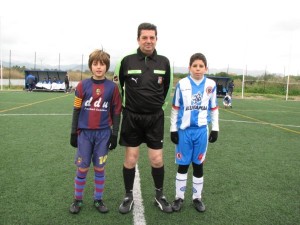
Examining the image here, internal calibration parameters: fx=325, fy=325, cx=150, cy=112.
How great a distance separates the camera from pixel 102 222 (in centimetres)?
334

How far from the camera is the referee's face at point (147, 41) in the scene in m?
3.45

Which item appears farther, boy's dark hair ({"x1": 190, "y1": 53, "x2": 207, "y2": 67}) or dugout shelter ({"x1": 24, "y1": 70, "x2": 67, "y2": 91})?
dugout shelter ({"x1": 24, "y1": 70, "x2": 67, "y2": 91})

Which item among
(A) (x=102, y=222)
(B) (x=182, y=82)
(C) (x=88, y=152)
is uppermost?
(B) (x=182, y=82)

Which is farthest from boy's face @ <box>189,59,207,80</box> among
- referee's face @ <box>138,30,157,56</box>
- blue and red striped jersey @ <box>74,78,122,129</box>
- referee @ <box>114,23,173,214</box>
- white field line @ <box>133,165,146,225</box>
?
white field line @ <box>133,165,146,225</box>

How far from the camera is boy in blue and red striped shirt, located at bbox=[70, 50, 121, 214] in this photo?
3477 millimetres

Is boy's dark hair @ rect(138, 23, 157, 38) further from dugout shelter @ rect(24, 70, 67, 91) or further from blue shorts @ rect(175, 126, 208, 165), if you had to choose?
dugout shelter @ rect(24, 70, 67, 91)

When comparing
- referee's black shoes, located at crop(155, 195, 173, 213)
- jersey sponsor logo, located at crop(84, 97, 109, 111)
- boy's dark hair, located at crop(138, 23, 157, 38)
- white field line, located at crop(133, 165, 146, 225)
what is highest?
boy's dark hair, located at crop(138, 23, 157, 38)

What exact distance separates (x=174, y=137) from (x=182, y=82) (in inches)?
24.8

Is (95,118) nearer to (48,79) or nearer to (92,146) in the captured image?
(92,146)

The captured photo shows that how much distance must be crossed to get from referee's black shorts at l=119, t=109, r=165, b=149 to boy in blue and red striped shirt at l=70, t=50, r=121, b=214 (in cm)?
12

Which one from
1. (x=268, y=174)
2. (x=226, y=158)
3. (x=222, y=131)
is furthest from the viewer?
(x=222, y=131)

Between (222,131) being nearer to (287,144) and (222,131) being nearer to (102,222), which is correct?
(287,144)

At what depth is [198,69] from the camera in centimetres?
360

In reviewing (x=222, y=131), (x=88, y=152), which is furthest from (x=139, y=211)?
(x=222, y=131)
